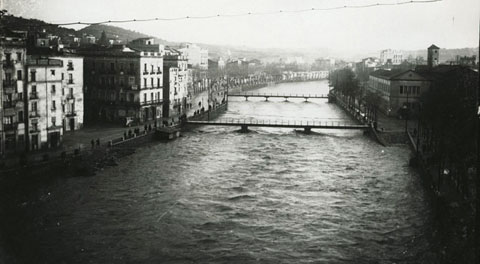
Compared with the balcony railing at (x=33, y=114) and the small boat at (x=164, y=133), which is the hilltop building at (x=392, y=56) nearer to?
the small boat at (x=164, y=133)

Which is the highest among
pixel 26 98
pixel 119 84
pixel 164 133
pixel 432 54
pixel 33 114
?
pixel 432 54

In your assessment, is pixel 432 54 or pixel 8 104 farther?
pixel 432 54

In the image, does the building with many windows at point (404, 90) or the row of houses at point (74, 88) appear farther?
the building with many windows at point (404, 90)

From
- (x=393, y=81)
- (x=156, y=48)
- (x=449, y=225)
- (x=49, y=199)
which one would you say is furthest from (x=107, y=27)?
(x=449, y=225)

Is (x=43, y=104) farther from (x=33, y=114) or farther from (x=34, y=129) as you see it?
(x=34, y=129)

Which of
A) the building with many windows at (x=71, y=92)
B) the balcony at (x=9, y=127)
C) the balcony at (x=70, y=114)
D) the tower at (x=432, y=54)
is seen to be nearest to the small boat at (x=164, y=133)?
the building with many windows at (x=71, y=92)

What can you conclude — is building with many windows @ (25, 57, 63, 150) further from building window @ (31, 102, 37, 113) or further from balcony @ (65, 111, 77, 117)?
balcony @ (65, 111, 77, 117)

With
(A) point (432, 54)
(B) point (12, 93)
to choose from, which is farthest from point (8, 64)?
(A) point (432, 54)
